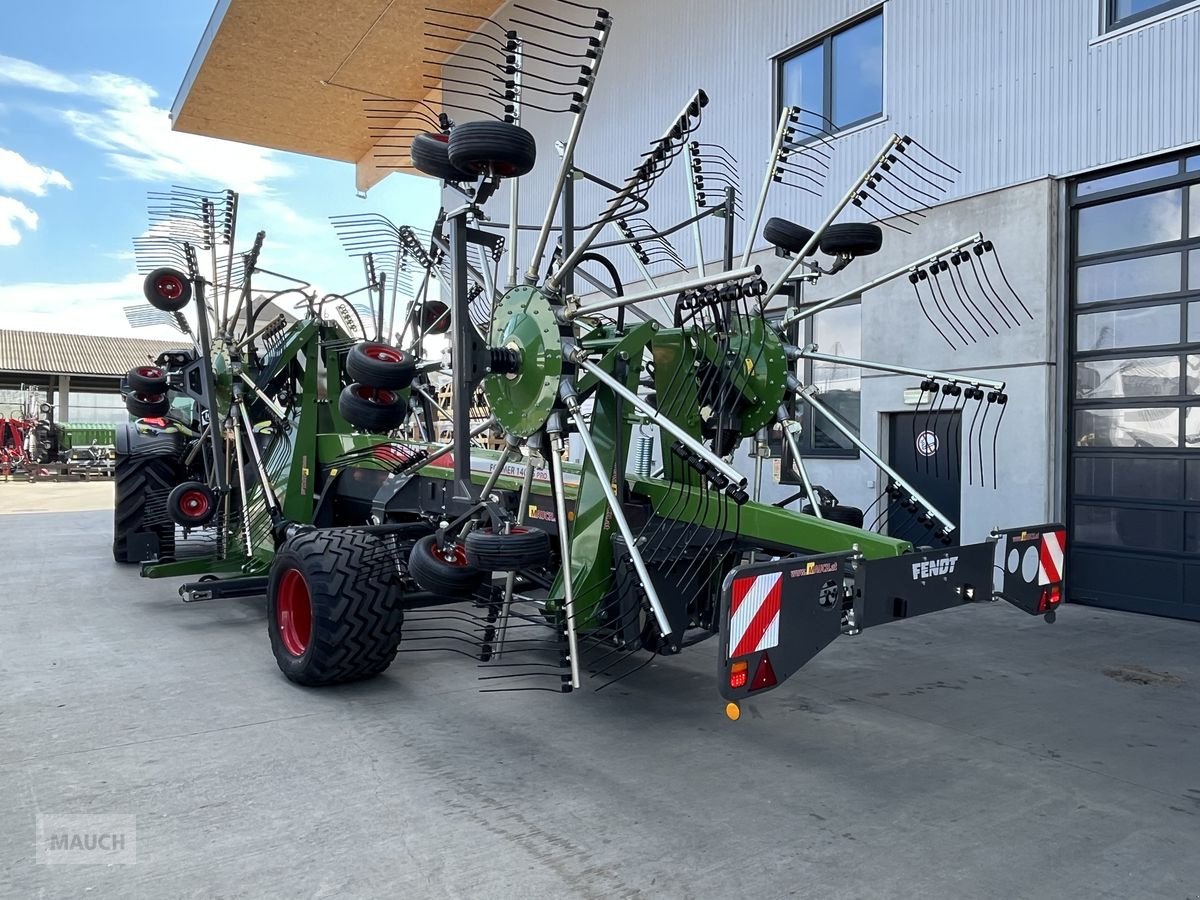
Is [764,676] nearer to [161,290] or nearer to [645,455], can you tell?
[645,455]

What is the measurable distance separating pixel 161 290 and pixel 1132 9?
769 cm

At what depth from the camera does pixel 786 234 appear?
5133mm

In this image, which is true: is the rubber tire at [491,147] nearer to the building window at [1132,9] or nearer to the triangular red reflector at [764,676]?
the triangular red reflector at [764,676]

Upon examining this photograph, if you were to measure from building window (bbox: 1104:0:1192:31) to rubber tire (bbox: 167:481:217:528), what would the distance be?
26.0 ft

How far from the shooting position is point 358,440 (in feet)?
20.5

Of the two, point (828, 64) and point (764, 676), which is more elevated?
point (828, 64)

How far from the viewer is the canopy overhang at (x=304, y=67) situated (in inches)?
561

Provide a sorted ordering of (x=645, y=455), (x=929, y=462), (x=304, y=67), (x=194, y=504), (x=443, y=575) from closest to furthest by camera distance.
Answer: (x=443, y=575), (x=645, y=455), (x=194, y=504), (x=929, y=462), (x=304, y=67)

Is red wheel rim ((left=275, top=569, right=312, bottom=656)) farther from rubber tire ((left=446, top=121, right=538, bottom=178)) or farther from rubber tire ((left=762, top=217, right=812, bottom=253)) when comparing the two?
rubber tire ((left=762, top=217, right=812, bottom=253))

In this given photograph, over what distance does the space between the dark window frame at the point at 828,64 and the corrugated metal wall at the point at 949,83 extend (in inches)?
2.7

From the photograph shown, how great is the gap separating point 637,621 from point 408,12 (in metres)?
13.0

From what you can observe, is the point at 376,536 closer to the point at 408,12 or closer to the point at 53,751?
the point at 53,751

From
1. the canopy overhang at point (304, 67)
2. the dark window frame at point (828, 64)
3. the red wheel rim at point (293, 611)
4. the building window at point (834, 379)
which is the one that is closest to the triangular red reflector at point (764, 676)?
the red wheel rim at point (293, 611)

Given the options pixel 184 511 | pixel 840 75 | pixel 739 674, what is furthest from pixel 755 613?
pixel 840 75
